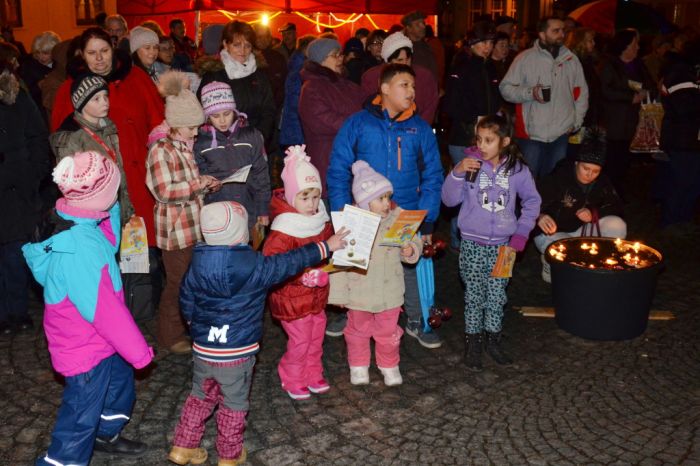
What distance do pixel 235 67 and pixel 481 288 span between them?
10.5 ft

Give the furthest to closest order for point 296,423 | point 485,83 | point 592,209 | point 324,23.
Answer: point 324,23
point 485,83
point 592,209
point 296,423

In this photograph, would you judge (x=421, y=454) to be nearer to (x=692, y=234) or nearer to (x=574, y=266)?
(x=574, y=266)

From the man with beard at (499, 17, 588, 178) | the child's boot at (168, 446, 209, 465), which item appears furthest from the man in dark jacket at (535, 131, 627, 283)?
the child's boot at (168, 446, 209, 465)

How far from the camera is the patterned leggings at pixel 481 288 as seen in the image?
5934mm

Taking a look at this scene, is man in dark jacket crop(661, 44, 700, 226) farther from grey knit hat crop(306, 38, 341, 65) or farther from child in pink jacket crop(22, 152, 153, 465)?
child in pink jacket crop(22, 152, 153, 465)

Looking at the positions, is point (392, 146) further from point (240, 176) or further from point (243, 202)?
point (243, 202)

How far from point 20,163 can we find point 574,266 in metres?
4.54

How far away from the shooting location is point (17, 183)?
6266 mm

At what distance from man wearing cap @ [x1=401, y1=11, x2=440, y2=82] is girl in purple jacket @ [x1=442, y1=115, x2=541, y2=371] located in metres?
4.15

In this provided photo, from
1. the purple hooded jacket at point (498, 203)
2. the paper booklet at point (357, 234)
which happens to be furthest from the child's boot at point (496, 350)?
the paper booklet at point (357, 234)

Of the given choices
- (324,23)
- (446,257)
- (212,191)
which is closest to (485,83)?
(446,257)

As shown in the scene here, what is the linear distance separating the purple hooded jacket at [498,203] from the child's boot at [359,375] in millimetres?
1320

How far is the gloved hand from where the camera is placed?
16.1 feet

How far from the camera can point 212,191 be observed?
19.6ft
